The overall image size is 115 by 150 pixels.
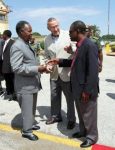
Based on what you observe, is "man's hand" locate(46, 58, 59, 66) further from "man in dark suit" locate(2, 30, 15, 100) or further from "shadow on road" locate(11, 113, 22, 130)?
"man in dark suit" locate(2, 30, 15, 100)

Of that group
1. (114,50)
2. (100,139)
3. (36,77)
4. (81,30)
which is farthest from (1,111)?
(114,50)

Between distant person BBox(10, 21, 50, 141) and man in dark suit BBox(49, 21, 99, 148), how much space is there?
669mm

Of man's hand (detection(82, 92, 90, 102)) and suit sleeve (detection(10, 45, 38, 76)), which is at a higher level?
suit sleeve (detection(10, 45, 38, 76))

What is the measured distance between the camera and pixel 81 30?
5531 millimetres

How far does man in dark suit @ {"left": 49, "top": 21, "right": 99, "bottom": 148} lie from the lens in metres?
5.31

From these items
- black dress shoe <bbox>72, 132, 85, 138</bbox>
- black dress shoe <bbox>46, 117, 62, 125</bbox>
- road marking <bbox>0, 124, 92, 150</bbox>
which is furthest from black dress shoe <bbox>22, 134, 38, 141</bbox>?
black dress shoe <bbox>46, 117, 62, 125</bbox>

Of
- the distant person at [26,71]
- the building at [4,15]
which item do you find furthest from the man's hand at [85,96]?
the building at [4,15]

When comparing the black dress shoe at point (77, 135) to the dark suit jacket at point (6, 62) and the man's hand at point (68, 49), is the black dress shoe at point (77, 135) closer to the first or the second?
the man's hand at point (68, 49)

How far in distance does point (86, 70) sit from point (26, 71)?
3.20 feet

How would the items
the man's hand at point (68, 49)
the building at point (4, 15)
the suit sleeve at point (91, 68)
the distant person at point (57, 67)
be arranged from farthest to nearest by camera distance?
the building at point (4, 15) < the distant person at point (57, 67) < the man's hand at point (68, 49) < the suit sleeve at point (91, 68)

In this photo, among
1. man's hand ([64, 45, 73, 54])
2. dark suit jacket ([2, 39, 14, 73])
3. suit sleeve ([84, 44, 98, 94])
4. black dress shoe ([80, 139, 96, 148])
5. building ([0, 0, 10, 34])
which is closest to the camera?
suit sleeve ([84, 44, 98, 94])

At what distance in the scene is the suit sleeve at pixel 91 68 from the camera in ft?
17.3

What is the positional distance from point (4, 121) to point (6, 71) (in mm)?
2085

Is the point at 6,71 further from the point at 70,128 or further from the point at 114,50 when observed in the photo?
the point at 114,50
